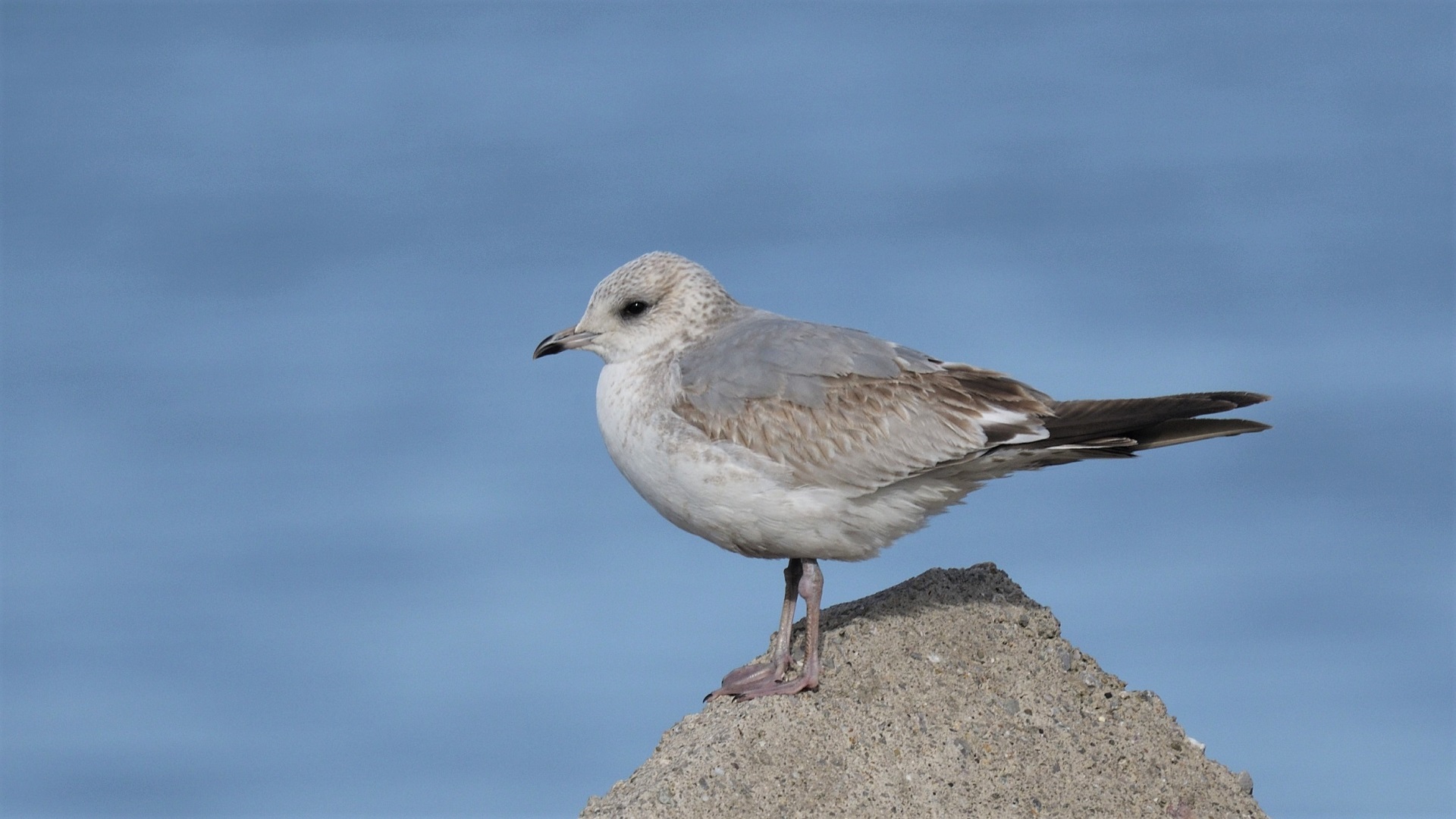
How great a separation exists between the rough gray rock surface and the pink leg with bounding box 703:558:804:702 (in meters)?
0.14

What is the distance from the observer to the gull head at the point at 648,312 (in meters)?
8.76

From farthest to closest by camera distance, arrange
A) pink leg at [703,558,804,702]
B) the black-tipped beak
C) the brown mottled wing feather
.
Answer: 1. the black-tipped beak
2. pink leg at [703,558,804,702]
3. the brown mottled wing feather

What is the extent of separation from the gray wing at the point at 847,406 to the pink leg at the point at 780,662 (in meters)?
0.73

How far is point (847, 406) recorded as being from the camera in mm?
8164

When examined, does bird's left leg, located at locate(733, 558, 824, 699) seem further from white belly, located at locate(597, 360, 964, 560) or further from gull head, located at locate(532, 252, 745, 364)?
gull head, located at locate(532, 252, 745, 364)

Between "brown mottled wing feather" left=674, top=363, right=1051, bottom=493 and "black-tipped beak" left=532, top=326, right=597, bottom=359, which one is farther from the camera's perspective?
"black-tipped beak" left=532, top=326, right=597, bottom=359

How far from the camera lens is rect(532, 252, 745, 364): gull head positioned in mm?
8758

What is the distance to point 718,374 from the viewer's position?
8.29 metres

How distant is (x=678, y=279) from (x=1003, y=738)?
304 cm

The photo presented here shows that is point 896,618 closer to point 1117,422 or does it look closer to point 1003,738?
point 1003,738

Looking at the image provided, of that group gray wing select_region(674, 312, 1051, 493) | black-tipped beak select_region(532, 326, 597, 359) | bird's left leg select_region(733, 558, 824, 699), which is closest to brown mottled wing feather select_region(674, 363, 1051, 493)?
gray wing select_region(674, 312, 1051, 493)

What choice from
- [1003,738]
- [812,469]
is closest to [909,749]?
[1003,738]

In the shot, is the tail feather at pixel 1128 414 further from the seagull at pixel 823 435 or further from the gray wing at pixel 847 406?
the gray wing at pixel 847 406

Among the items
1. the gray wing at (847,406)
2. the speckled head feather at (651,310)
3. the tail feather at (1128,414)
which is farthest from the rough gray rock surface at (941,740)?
the speckled head feather at (651,310)
